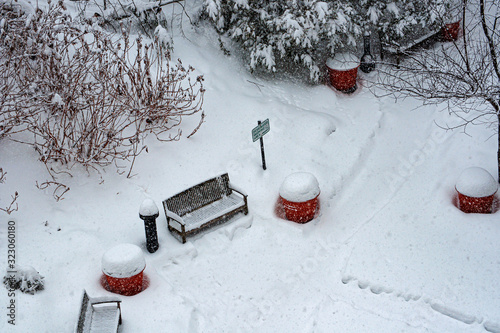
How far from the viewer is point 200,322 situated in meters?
7.10

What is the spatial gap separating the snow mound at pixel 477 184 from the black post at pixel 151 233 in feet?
16.9

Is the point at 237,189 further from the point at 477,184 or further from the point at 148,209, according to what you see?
the point at 477,184

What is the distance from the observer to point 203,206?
9.00m

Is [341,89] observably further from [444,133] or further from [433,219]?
[433,219]

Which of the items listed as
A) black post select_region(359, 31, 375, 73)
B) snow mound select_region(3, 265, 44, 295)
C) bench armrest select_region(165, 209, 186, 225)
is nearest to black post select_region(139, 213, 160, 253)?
bench armrest select_region(165, 209, 186, 225)

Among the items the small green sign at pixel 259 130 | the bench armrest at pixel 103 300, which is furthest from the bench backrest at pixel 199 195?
the bench armrest at pixel 103 300

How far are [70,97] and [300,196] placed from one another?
4.31m

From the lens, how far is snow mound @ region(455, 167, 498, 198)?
28.0 ft

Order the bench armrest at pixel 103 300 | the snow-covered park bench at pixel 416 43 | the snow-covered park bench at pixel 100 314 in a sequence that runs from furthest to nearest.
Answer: the snow-covered park bench at pixel 416 43 → the bench armrest at pixel 103 300 → the snow-covered park bench at pixel 100 314

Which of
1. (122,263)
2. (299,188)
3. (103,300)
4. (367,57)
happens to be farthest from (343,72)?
(103,300)

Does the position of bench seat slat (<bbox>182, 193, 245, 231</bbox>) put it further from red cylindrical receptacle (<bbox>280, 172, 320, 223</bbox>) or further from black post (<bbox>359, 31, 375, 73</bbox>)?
black post (<bbox>359, 31, 375, 73</bbox>)

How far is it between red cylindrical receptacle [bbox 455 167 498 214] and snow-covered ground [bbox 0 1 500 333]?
19cm

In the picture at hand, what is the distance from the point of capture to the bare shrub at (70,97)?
875 centimetres

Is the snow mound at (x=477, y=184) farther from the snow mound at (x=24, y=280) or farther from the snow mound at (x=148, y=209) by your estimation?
the snow mound at (x=24, y=280)
